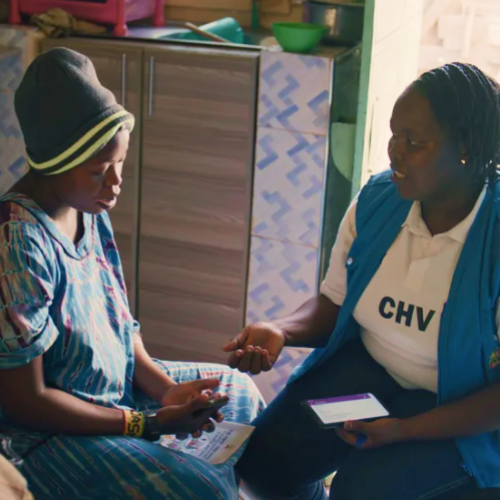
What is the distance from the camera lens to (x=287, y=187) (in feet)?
8.89

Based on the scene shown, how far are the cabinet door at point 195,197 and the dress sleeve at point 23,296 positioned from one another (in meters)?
1.20

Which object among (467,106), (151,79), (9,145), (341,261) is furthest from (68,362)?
(9,145)

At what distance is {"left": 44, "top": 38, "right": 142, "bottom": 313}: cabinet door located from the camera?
2.75 m

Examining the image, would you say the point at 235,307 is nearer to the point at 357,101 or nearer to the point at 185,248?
the point at 185,248

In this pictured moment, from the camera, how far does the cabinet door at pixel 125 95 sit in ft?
9.02

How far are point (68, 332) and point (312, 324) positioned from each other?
586 mm

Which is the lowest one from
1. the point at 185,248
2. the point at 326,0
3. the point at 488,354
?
the point at 185,248

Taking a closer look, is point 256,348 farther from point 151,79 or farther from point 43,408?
point 151,79

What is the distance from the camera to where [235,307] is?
2.88 m

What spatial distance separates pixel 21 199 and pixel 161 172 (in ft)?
3.95

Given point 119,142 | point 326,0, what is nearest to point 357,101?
point 326,0

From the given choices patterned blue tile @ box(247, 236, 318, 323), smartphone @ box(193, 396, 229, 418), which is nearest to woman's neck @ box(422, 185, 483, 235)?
smartphone @ box(193, 396, 229, 418)

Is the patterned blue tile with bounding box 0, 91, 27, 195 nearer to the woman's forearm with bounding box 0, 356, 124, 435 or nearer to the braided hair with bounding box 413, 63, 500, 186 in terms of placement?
the woman's forearm with bounding box 0, 356, 124, 435

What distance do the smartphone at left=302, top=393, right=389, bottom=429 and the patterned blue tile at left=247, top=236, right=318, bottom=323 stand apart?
0.98 meters
